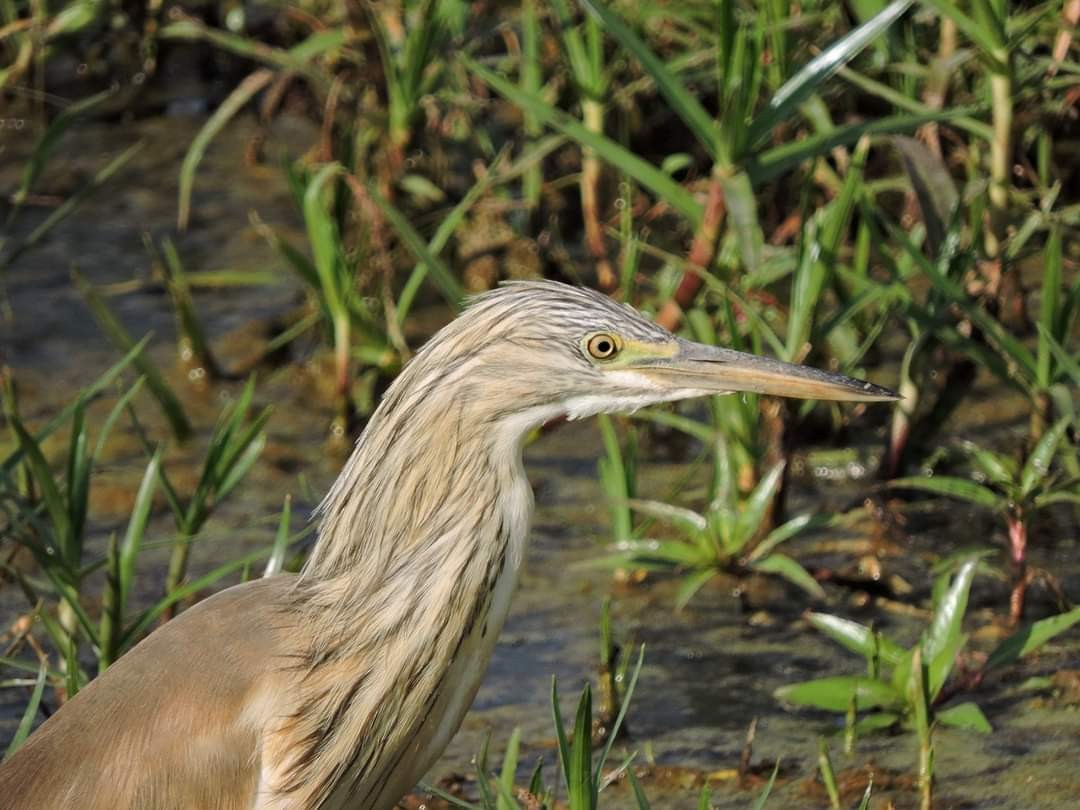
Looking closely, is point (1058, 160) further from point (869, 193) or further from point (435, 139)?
point (435, 139)

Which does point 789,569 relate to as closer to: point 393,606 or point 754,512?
point 754,512

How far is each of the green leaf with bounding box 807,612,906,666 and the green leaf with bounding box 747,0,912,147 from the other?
3.15 ft

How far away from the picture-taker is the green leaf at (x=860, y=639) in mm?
3225

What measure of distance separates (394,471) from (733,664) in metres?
1.23

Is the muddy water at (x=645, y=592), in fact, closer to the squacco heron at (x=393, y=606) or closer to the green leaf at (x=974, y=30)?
the squacco heron at (x=393, y=606)

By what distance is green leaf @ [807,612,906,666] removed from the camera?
3.22 meters

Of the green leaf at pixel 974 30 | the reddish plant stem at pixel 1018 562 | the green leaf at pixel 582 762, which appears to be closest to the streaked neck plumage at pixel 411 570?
the green leaf at pixel 582 762

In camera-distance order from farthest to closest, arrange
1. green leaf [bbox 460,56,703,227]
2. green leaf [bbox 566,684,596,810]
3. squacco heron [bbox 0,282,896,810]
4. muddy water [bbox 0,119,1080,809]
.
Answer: green leaf [bbox 460,56,703,227] < muddy water [bbox 0,119,1080,809] < squacco heron [bbox 0,282,896,810] < green leaf [bbox 566,684,596,810]

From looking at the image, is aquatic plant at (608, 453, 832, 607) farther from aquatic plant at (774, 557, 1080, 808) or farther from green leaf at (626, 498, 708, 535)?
aquatic plant at (774, 557, 1080, 808)

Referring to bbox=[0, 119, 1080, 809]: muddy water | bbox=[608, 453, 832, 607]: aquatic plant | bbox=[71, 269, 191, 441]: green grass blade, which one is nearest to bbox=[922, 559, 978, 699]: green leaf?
bbox=[0, 119, 1080, 809]: muddy water

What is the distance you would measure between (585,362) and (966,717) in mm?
1003

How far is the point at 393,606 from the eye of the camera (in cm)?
267

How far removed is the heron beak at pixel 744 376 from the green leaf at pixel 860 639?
63 centimetres

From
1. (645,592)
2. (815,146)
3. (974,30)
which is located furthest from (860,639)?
(974,30)
